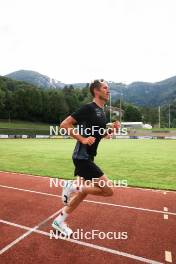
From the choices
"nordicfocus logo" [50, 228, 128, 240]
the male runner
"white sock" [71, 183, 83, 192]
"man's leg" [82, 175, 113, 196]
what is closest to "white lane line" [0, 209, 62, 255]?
"nordicfocus logo" [50, 228, 128, 240]

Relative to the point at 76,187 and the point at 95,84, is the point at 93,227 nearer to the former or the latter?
the point at 76,187

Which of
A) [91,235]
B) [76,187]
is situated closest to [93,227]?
[91,235]

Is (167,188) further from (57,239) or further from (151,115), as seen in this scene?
(151,115)

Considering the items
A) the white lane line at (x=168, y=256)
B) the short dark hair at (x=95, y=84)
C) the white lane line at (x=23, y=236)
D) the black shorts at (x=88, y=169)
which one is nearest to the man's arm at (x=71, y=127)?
the black shorts at (x=88, y=169)

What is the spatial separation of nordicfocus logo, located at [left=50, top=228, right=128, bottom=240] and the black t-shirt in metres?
1.48

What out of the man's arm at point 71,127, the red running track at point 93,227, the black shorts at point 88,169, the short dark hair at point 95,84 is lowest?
the red running track at point 93,227

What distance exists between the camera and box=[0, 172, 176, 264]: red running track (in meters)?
5.09

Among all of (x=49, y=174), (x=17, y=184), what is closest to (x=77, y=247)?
(x=17, y=184)

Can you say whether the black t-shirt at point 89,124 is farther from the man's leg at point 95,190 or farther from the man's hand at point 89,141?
the man's leg at point 95,190

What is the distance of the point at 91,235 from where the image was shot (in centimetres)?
600

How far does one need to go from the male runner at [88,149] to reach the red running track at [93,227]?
575mm

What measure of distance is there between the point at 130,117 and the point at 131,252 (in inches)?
5576

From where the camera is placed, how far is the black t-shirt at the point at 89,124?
562cm

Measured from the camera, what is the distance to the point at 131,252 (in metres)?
5.26
